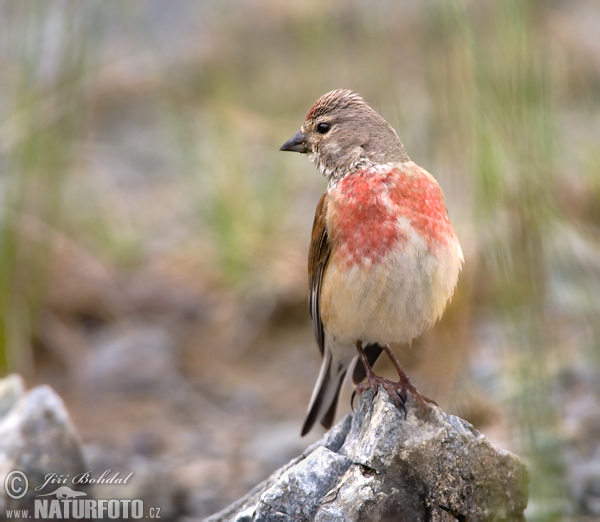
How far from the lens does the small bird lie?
12.0ft

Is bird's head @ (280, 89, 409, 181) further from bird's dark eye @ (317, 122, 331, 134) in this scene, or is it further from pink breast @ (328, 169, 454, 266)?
pink breast @ (328, 169, 454, 266)

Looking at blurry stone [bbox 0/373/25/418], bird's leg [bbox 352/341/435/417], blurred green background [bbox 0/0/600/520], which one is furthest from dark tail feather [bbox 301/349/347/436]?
blurry stone [bbox 0/373/25/418]

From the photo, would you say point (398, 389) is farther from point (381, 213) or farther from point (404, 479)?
point (381, 213)

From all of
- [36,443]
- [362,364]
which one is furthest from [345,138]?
[36,443]

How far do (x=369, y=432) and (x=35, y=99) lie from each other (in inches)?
154

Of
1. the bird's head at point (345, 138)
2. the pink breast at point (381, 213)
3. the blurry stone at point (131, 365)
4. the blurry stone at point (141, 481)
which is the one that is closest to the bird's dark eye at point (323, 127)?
the bird's head at point (345, 138)

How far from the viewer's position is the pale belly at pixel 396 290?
364 centimetres

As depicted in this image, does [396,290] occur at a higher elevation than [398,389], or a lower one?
higher

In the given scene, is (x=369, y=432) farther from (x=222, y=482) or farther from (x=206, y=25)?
(x=206, y=25)

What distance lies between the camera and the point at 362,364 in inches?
165

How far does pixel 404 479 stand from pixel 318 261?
3.78 feet

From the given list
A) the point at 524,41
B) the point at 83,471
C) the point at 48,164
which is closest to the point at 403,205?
the point at 524,41

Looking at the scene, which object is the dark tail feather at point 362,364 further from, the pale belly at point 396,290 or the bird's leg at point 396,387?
the pale belly at point 396,290

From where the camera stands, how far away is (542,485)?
2.77 m
